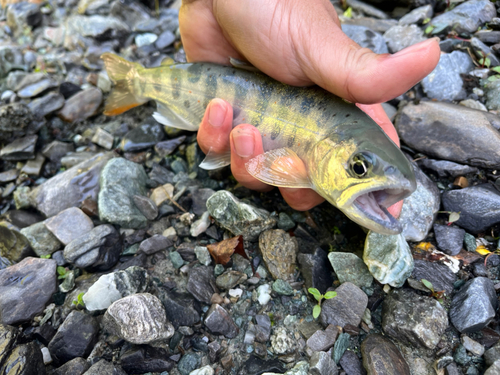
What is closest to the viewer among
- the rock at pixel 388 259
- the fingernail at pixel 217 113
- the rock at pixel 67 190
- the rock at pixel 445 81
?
the rock at pixel 388 259

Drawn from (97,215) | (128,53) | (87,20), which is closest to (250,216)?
(97,215)

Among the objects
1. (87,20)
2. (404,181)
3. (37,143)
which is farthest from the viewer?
(87,20)

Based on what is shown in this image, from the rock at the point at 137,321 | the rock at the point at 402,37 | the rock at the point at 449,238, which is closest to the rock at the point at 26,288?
the rock at the point at 137,321

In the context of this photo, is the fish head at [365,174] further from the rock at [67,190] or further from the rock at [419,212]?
the rock at [67,190]

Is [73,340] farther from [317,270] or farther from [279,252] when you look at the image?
[317,270]

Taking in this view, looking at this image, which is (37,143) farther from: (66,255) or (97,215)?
(66,255)

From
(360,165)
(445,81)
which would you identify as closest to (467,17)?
(445,81)

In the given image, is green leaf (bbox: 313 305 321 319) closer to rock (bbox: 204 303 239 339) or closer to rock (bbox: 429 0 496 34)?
rock (bbox: 204 303 239 339)
